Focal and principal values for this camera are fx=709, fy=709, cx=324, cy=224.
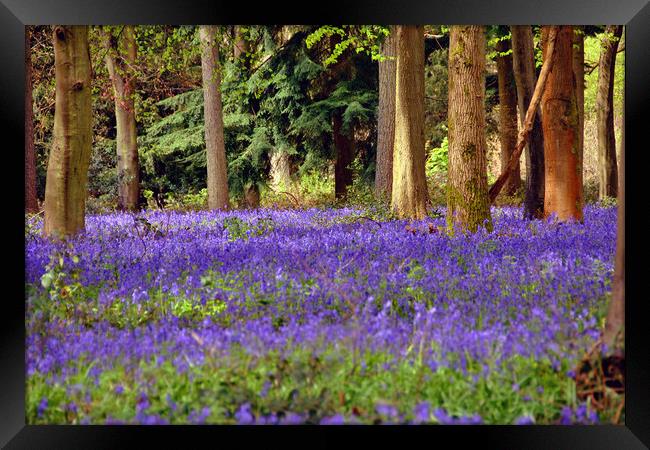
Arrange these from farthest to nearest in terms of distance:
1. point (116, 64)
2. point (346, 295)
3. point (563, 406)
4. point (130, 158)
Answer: point (130, 158) < point (116, 64) < point (346, 295) < point (563, 406)

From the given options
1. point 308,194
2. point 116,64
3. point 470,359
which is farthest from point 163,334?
point 308,194

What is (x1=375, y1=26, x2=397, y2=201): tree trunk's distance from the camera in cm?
1372

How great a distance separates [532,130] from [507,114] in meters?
5.22

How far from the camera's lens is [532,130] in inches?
468

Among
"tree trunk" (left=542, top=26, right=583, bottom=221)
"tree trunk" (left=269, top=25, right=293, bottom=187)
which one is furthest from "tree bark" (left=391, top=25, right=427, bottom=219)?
"tree trunk" (left=269, top=25, right=293, bottom=187)

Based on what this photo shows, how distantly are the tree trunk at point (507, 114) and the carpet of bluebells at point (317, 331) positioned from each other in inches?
343

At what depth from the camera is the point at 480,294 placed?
5.33 meters

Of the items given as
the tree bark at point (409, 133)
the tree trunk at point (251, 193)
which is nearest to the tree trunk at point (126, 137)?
the tree trunk at point (251, 193)

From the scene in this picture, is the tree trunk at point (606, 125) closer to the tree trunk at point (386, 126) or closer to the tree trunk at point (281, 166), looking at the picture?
the tree trunk at point (386, 126)

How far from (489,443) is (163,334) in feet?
7.06

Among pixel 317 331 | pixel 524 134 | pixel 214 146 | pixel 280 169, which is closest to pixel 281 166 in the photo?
pixel 280 169

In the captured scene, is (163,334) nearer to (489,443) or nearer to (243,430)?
(243,430)

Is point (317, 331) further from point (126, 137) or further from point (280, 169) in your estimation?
point (280, 169)

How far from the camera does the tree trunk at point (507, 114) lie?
16.0 m
